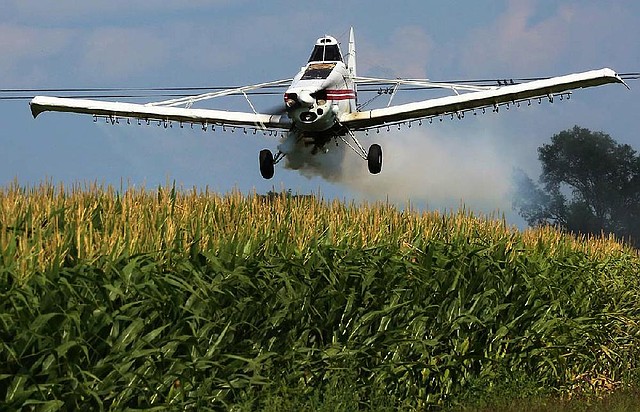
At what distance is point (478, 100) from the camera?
1115 inches

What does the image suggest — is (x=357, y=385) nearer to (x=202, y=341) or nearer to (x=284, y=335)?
(x=284, y=335)

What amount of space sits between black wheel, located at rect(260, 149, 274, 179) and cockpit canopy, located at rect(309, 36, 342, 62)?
3.42m

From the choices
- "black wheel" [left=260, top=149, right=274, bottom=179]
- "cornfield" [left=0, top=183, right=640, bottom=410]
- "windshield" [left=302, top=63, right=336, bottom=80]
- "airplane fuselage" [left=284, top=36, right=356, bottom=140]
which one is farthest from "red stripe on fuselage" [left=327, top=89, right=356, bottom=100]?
"cornfield" [left=0, top=183, right=640, bottom=410]

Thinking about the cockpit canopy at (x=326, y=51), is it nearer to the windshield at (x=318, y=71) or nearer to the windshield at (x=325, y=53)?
the windshield at (x=325, y=53)

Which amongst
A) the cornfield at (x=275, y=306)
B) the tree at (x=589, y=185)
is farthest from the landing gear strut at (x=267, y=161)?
the tree at (x=589, y=185)

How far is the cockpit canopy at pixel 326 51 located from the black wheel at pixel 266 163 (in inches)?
135

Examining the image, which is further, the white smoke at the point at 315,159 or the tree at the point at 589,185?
the tree at the point at 589,185

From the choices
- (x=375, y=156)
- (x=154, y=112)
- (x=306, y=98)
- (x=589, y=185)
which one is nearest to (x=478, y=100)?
(x=375, y=156)

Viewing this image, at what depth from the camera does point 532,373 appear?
40.7ft

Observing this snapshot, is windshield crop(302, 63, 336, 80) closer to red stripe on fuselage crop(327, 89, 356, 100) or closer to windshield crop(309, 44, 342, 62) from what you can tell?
red stripe on fuselage crop(327, 89, 356, 100)

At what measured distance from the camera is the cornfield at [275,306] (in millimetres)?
7176

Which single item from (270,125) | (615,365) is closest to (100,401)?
(615,365)

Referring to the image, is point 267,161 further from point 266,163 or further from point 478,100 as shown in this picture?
point 478,100

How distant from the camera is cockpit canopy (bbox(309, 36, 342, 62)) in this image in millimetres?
29844
